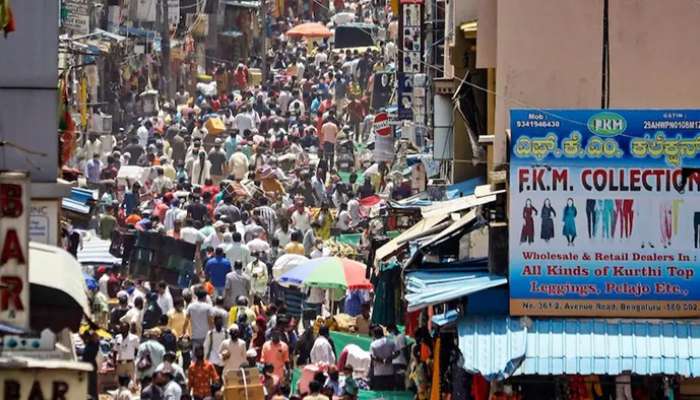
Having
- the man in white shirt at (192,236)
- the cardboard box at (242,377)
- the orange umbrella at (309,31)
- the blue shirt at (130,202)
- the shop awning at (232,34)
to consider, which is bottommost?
the cardboard box at (242,377)

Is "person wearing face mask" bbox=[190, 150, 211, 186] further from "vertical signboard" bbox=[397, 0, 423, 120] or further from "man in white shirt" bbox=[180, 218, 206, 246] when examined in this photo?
"man in white shirt" bbox=[180, 218, 206, 246]

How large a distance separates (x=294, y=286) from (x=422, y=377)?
575 cm

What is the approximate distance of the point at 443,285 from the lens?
20.5m

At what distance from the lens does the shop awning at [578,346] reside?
63.7 ft

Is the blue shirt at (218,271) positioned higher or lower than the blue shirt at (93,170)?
lower

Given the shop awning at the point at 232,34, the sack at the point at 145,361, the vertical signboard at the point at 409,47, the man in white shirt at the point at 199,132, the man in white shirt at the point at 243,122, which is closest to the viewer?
the sack at the point at 145,361

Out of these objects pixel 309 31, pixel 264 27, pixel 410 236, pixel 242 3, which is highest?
pixel 242 3

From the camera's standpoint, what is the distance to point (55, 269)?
1498 cm

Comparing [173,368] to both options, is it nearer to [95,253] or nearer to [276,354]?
[276,354]

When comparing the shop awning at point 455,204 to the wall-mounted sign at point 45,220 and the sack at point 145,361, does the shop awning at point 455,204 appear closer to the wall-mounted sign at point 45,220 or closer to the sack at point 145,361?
the sack at point 145,361

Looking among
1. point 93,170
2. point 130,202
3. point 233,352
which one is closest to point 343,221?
point 130,202

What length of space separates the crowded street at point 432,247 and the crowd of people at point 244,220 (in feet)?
0.17

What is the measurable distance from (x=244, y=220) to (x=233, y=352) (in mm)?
9053

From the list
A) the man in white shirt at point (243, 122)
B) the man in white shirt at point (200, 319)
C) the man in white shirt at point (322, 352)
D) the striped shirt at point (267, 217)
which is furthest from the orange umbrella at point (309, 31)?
the man in white shirt at point (322, 352)
